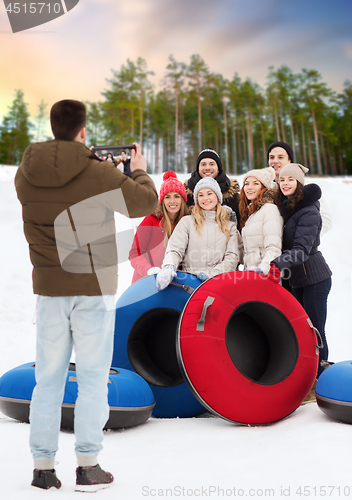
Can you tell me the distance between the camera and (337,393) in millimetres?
2346

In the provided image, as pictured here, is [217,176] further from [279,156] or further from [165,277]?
[165,277]

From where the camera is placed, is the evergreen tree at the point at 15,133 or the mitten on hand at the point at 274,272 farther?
the evergreen tree at the point at 15,133

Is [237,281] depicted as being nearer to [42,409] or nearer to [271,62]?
[42,409]

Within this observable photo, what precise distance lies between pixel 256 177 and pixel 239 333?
1302mm

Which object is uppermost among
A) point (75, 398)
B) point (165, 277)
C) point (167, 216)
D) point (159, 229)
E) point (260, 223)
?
point (167, 216)

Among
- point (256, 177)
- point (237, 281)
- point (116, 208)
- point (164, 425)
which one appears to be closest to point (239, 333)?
point (237, 281)

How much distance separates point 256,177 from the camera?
3.13 metres

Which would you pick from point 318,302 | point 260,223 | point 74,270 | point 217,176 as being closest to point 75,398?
point 74,270

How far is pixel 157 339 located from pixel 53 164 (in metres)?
1.97

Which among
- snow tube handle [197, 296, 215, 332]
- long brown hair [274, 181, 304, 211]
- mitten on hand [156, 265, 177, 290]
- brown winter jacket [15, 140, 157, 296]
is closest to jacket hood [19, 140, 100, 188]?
brown winter jacket [15, 140, 157, 296]

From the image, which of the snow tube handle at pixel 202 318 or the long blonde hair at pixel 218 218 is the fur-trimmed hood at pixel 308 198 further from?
the snow tube handle at pixel 202 318

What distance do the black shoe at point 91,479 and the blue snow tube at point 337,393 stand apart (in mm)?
1511

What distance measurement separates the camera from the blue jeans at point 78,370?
4.99ft

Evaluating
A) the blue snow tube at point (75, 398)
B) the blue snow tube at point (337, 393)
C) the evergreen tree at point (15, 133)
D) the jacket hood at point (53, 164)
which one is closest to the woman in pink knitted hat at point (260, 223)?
the blue snow tube at point (337, 393)
